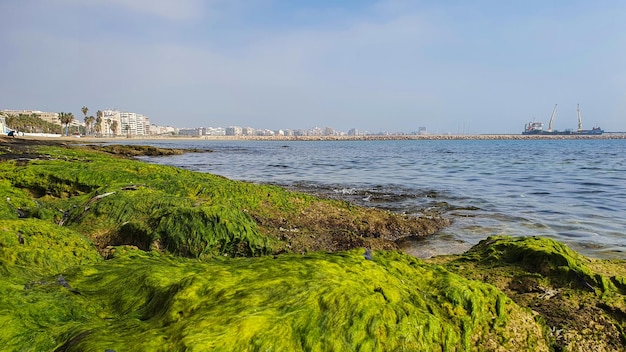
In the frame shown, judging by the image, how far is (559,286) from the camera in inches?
138

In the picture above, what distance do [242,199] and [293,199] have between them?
44.0 inches

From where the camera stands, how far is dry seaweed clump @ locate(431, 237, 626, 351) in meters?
2.81

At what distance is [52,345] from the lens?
6.73ft

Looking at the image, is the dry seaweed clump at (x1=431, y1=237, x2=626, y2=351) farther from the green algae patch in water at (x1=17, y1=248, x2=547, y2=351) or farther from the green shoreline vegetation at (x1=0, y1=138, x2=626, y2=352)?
the green algae patch in water at (x1=17, y1=248, x2=547, y2=351)

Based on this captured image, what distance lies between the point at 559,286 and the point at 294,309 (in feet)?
8.64

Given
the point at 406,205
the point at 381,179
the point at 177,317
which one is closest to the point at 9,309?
the point at 177,317

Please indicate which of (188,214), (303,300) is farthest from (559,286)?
(188,214)

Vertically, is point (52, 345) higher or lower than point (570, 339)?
higher

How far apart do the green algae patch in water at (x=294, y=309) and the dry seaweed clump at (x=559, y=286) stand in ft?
1.07

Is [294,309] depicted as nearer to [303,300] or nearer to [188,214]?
[303,300]

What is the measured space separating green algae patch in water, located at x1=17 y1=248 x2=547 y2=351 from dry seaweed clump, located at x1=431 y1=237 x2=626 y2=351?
326mm

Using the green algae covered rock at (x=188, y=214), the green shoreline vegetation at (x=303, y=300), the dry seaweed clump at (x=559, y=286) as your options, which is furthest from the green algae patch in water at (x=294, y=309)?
the green algae covered rock at (x=188, y=214)

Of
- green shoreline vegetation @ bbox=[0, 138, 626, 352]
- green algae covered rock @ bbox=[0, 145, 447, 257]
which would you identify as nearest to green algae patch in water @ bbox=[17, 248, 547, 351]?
green shoreline vegetation @ bbox=[0, 138, 626, 352]

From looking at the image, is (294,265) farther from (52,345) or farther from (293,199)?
(293,199)
